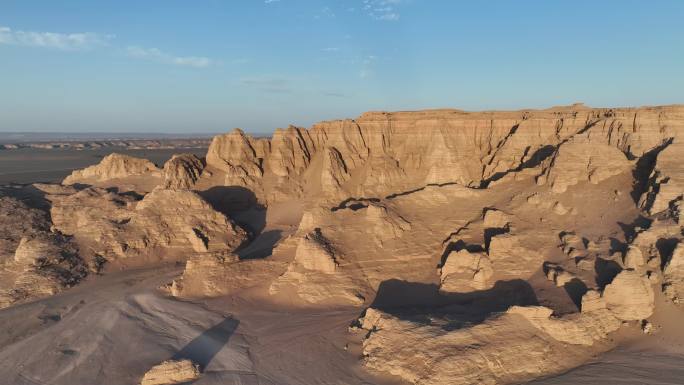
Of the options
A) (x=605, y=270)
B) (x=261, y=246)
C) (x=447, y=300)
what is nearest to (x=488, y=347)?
(x=447, y=300)

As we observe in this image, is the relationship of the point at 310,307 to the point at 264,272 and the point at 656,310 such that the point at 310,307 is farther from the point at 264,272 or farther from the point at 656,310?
the point at 656,310

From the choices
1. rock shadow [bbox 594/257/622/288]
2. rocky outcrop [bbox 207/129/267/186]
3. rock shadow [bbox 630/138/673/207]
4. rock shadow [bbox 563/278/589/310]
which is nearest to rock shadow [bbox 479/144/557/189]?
rock shadow [bbox 630/138/673/207]

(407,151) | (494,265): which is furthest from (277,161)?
(494,265)

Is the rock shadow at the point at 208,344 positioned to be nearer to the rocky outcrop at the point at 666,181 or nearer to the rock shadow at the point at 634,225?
the rock shadow at the point at 634,225

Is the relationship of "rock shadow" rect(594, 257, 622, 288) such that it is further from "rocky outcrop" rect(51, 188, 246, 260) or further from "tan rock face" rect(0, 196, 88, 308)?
"tan rock face" rect(0, 196, 88, 308)

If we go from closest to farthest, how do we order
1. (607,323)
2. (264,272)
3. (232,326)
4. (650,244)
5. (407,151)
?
1. (607,323)
2. (650,244)
3. (232,326)
4. (264,272)
5. (407,151)

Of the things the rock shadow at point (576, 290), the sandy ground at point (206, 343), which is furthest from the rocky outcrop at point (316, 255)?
the rock shadow at point (576, 290)
